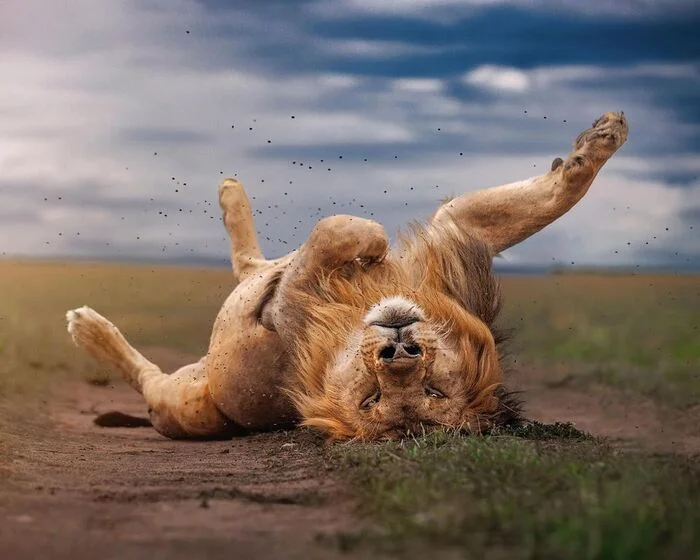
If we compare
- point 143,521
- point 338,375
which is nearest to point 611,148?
point 338,375

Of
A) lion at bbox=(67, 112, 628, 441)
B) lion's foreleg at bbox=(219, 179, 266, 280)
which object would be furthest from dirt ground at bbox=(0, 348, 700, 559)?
lion's foreleg at bbox=(219, 179, 266, 280)

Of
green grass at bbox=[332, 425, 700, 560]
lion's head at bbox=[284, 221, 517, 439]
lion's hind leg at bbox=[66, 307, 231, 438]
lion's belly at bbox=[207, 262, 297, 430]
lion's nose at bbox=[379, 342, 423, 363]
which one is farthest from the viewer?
lion's hind leg at bbox=[66, 307, 231, 438]

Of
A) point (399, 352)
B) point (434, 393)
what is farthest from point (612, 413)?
point (399, 352)

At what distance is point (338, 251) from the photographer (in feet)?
19.1

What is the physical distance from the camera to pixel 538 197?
6781 mm

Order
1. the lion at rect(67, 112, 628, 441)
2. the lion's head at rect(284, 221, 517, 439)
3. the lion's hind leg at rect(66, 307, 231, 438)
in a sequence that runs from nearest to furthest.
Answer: the lion's head at rect(284, 221, 517, 439), the lion at rect(67, 112, 628, 441), the lion's hind leg at rect(66, 307, 231, 438)

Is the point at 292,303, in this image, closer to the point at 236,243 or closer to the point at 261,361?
the point at 261,361

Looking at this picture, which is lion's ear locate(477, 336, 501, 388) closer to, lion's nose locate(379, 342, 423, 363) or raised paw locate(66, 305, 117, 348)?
lion's nose locate(379, 342, 423, 363)

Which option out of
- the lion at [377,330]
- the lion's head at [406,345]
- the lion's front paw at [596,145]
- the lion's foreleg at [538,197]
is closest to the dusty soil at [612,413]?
the lion's head at [406,345]

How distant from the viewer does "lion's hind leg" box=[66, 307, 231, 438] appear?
747 centimetres

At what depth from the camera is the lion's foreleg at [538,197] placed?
6.65 metres

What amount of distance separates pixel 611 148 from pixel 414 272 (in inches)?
61.8

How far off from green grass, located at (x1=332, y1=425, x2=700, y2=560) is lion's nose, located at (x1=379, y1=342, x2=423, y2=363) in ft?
1.33

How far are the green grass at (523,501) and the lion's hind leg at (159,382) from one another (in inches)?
109
